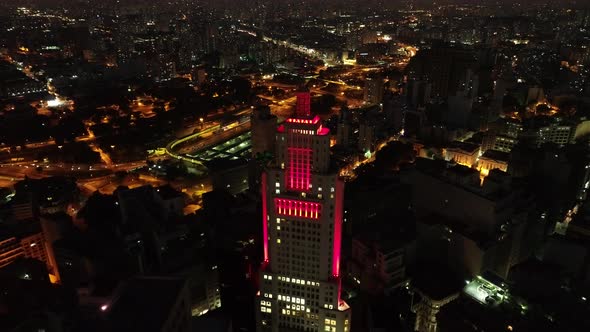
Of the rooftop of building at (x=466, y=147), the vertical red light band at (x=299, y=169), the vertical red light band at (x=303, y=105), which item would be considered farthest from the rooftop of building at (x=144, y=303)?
the rooftop of building at (x=466, y=147)

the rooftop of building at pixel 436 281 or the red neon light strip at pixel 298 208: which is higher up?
the red neon light strip at pixel 298 208

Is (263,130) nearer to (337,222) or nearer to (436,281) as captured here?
(436,281)

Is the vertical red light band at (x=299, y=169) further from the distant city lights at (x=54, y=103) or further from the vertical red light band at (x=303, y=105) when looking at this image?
the distant city lights at (x=54, y=103)

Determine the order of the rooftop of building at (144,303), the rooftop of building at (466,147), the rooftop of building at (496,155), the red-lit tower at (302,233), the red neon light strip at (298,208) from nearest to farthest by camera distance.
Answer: the rooftop of building at (144,303) → the red-lit tower at (302,233) → the red neon light strip at (298,208) → the rooftop of building at (496,155) → the rooftop of building at (466,147)

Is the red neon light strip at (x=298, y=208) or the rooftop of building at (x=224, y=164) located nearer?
the red neon light strip at (x=298, y=208)

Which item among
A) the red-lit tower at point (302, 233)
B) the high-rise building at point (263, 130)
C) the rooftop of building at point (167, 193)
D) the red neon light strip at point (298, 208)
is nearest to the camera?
the red-lit tower at point (302, 233)

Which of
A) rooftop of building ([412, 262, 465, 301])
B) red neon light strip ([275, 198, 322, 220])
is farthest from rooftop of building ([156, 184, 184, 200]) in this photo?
rooftop of building ([412, 262, 465, 301])

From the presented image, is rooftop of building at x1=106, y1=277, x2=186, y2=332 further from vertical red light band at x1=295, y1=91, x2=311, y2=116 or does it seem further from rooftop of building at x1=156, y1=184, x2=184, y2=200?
rooftop of building at x1=156, y1=184, x2=184, y2=200

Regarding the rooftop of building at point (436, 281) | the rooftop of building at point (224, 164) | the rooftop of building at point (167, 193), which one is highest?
the rooftop of building at point (167, 193)
